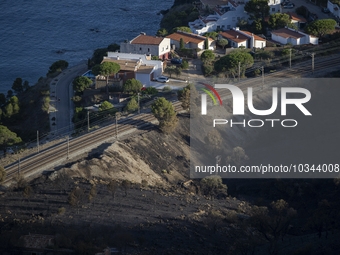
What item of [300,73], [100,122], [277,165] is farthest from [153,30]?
[277,165]

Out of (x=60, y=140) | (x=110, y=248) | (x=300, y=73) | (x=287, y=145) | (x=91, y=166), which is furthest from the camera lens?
(x=300, y=73)

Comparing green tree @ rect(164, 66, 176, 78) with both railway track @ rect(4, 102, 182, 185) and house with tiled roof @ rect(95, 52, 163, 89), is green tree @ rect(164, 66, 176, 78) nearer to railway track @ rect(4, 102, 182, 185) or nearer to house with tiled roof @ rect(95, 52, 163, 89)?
house with tiled roof @ rect(95, 52, 163, 89)

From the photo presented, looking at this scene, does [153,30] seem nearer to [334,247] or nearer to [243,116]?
[243,116]

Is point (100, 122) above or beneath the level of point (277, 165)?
above

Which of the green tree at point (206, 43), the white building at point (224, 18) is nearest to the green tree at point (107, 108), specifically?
the green tree at point (206, 43)

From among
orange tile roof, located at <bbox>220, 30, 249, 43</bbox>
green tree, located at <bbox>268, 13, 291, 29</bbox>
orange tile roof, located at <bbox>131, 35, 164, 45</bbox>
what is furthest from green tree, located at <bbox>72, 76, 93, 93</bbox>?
green tree, located at <bbox>268, 13, 291, 29</bbox>

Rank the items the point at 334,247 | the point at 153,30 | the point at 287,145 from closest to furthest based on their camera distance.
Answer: the point at 334,247
the point at 287,145
the point at 153,30

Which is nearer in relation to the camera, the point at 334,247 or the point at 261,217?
the point at 334,247
